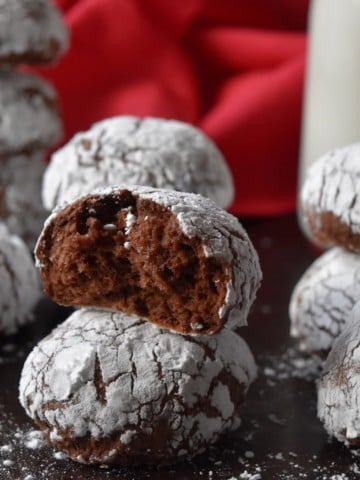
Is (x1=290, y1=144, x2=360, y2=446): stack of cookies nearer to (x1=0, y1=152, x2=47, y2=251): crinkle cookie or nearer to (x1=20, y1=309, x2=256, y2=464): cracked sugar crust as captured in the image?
(x1=20, y1=309, x2=256, y2=464): cracked sugar crust

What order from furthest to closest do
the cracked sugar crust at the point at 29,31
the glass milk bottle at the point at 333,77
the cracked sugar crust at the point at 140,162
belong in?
the glass milk bottle at the point at 333,77 → the cracked sugar crust at the point at 29,31 → the cracked sugar crust at the point at 140,162

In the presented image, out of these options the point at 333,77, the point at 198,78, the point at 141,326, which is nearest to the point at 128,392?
the point at 141,326

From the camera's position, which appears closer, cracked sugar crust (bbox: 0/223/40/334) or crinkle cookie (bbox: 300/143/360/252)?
crinkle cookie (bbox: 300/143/360/252)

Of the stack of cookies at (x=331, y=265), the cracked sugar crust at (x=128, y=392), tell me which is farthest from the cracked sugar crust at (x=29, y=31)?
the cracked sugar crust at (x=128, y=392)

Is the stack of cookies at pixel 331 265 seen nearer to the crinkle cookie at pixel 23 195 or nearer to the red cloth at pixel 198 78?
the crinkle cookie at pixel 23 195

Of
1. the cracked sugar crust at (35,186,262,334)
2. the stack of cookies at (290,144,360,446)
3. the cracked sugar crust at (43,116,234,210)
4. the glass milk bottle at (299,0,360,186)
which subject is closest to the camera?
the cracked sugar crust at (35,186,262,334)

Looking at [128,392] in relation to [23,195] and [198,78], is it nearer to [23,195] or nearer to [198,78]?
[23,195]

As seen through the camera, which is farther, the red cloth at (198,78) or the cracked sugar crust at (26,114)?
the red cloth at (198,78)

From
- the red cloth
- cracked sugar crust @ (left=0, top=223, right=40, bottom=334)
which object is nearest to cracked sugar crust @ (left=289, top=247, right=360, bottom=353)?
cracked sugar crust @ (left=0, top=223, right=40, bottom=334)
